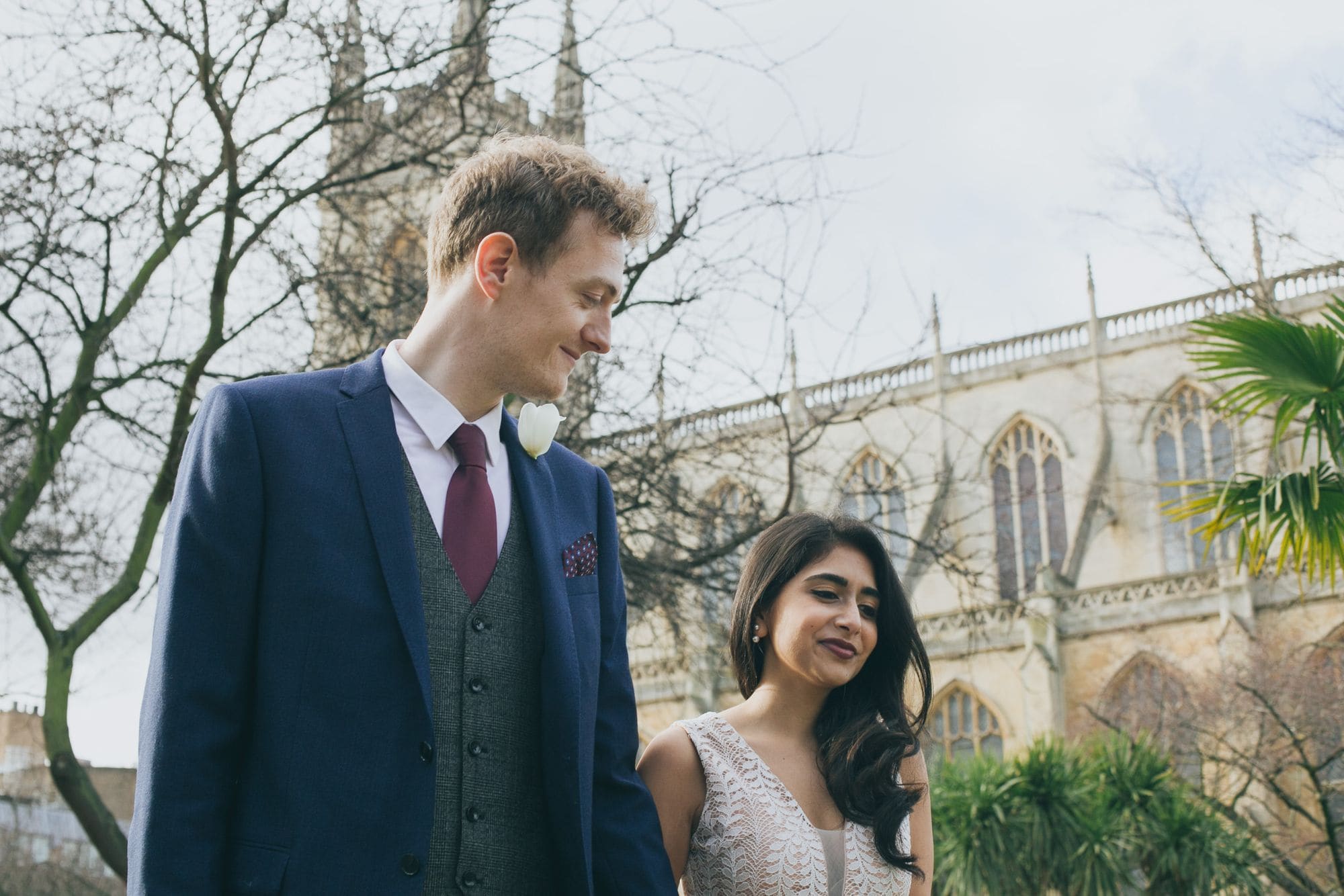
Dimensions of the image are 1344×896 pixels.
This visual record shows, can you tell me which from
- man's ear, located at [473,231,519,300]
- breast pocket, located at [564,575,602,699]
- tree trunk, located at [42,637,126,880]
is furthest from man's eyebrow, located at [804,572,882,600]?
tree trunk, located at [42,637,126,880]

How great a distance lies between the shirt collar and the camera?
2305mm

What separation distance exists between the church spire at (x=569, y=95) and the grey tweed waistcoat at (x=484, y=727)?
4.90 meters

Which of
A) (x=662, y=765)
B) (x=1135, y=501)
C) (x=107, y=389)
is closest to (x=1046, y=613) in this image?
(x=1135, y=501)

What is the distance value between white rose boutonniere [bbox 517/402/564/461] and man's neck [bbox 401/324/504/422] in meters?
0.09

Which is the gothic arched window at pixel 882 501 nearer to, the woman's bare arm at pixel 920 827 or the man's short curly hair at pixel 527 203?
the woman's bare arm at pixel 920 827

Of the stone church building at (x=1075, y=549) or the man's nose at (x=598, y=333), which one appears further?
the stone church building at (x=1075, y=549)

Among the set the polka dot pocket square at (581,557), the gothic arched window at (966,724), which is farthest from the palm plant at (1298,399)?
the gothic arched window at (966,724)

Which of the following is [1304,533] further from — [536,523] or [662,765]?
[536,523]

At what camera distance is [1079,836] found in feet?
42.3

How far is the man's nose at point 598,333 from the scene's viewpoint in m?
2.32

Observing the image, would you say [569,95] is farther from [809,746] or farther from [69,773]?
[809,746]

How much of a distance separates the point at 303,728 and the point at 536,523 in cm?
50

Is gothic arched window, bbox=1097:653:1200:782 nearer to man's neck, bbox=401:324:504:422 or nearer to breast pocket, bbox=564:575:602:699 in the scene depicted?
breast pocket, bbox=564:575:602:699

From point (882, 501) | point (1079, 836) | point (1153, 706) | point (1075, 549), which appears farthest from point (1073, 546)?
point (1079, 836)
